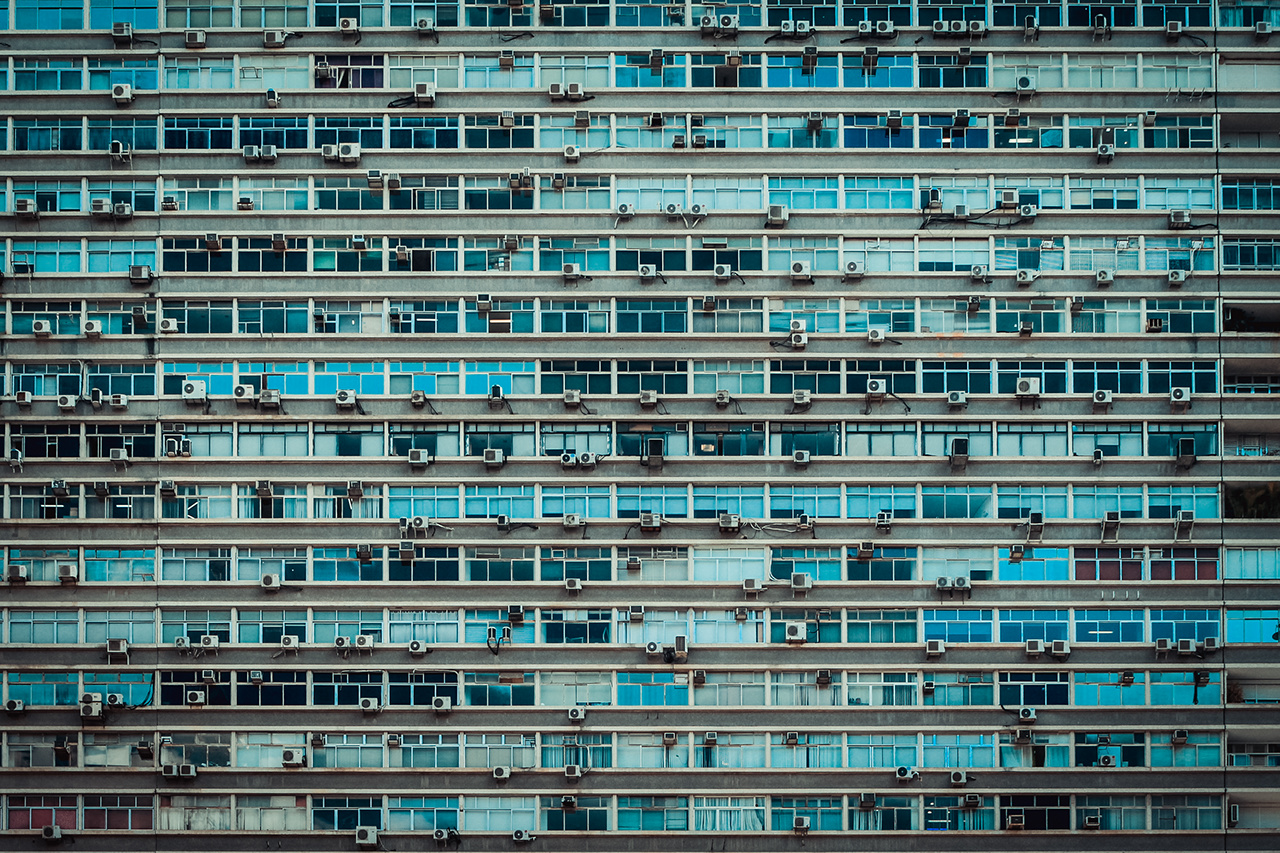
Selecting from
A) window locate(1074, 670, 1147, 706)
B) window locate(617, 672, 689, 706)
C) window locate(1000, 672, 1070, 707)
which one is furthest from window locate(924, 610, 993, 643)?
window locate(617, 672, 689, 706)

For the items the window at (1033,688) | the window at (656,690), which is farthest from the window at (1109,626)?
the window at (656,690)

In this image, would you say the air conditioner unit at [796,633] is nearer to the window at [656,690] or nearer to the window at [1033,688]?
the window at [656,690]

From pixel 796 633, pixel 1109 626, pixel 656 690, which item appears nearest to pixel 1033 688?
pixel 1109 626

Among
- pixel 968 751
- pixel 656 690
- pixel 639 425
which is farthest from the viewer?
pixel 639 425

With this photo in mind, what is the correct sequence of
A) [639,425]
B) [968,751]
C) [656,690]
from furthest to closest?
[639,425] → [656,690] → [968,751]

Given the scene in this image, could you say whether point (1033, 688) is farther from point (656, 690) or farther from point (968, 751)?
point (656, 690)

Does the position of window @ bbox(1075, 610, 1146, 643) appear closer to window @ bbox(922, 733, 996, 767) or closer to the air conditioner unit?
window @ bbox(922, 733, 996, 767)

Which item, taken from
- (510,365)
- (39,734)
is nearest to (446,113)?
(510,365)

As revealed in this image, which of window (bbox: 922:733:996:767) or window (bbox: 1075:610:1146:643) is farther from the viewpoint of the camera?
window (bbox: 1075:610:1146:643)
